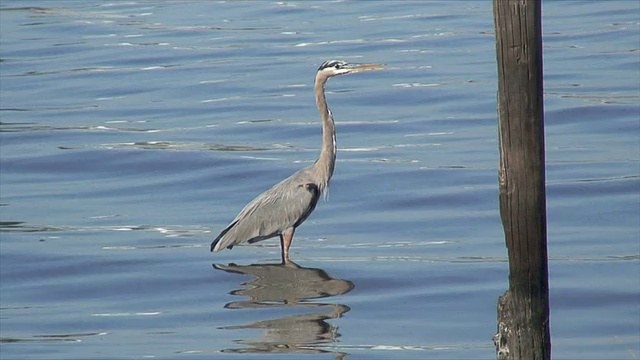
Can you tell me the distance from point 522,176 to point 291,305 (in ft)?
15.3

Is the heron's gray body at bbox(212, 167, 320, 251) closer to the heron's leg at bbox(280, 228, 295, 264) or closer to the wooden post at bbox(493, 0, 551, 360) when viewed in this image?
the heron's leg at bbox(280, 228, 295, 264)

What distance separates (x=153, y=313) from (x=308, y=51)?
1542cm

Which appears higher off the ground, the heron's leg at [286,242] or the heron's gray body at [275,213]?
the heron's gray body at [275,213]

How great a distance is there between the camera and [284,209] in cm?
1224

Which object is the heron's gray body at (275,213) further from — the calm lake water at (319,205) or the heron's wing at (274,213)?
the calm lake water at (319,205)

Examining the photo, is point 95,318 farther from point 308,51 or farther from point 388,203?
point 308,51

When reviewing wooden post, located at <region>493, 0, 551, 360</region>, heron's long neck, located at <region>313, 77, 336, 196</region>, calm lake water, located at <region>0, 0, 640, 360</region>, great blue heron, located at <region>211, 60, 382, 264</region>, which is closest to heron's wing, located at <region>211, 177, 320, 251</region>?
great blue heron, located at <region>211, 60, 382, 264</region>

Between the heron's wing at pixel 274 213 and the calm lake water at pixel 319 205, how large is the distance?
0.95 ft

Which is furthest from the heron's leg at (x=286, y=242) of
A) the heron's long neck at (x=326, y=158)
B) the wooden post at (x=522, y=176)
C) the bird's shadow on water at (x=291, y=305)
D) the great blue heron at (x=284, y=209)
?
the wooden post at (x=522, y=176)

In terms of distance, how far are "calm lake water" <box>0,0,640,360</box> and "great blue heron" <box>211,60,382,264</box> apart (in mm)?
251

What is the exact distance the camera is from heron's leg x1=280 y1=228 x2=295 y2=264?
472 inches

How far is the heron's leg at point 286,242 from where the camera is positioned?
1200 centimetres

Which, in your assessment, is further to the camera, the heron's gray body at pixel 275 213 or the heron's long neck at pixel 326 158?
the heron's long neck at pixel 326 158

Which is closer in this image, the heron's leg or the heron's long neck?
the heron's leg
